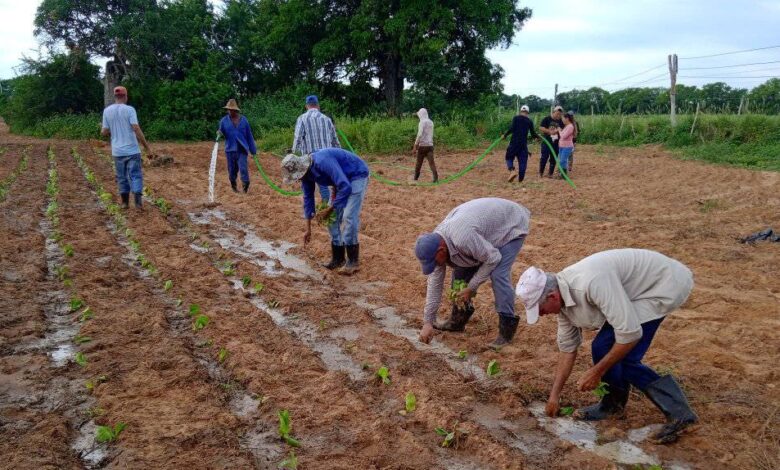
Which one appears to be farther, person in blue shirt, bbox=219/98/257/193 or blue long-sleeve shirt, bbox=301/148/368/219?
person in blue shirt, bbox=219/98/257/193

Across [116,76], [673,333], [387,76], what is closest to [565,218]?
[673,333]

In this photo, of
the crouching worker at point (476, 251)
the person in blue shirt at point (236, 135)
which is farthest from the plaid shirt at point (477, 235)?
the person in blue shirt at point (236, 135)

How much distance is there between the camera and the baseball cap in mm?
4137

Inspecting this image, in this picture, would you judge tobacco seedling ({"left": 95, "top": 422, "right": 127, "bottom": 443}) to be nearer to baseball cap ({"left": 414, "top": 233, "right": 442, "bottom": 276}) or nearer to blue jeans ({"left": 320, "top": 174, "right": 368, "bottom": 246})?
baseball cap ({"left": 414, "top": 233, "right": 442, "bottom": 276})

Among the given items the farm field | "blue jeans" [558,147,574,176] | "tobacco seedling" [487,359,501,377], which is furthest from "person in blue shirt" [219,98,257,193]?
"tobacco seedling" [487,359,501,377]

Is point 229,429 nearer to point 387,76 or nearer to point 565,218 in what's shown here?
point 565,218

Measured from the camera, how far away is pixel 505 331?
490 centimetres

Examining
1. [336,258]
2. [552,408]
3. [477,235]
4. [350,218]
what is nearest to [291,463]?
[552,408]

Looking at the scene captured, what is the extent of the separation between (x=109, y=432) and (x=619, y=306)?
Result: 114 inches

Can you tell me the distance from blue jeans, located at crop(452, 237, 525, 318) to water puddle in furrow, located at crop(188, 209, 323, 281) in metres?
2.54

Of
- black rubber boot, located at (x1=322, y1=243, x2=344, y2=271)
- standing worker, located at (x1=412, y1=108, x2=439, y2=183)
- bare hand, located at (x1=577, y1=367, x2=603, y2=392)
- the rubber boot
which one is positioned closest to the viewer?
bare hand, located at (x1=577, y1=367, x2=603, y2=392)

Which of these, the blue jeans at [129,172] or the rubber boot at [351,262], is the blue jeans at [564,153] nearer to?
the rubber boot at [351,262]

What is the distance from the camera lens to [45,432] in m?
3.51

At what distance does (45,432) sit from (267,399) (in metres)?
1.26
